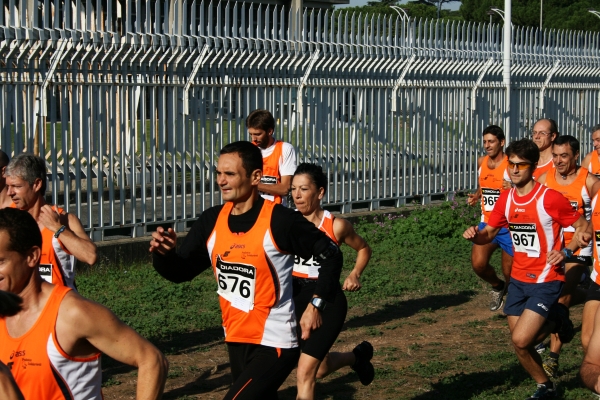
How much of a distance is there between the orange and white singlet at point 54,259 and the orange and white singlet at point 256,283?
109cm

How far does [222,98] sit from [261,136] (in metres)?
3.74

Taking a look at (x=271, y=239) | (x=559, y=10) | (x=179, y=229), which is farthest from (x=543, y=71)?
(x=559, y=10)

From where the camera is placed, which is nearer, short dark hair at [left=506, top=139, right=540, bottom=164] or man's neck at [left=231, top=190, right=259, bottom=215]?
man's neck at [left=231, top=190, right=259, bottom=215]

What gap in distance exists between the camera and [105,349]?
139 inches

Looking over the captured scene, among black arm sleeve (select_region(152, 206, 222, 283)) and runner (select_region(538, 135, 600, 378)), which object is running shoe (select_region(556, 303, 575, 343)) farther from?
black arm sleeve (select_region(152, 206, 222, 283))

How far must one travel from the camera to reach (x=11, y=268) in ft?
11.6

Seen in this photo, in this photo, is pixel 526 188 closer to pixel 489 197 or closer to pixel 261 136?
pixel 261 136

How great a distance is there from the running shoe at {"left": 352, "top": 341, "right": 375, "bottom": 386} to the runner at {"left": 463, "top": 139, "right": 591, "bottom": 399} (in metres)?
1.09

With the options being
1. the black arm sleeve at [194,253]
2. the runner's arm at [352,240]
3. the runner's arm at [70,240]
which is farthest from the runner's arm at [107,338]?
the runner's arm at [352,240]

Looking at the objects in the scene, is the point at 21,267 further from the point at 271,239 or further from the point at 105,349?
the point at 271,239

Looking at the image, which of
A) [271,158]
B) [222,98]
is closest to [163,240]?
[271,158]

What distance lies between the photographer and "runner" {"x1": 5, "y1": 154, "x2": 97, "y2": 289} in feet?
18.5

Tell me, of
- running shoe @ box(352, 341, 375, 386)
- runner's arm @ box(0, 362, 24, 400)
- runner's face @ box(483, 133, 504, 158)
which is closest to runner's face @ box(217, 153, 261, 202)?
running shoe @ box(352, 341, 375, 386)

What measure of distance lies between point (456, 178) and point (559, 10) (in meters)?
50.2
